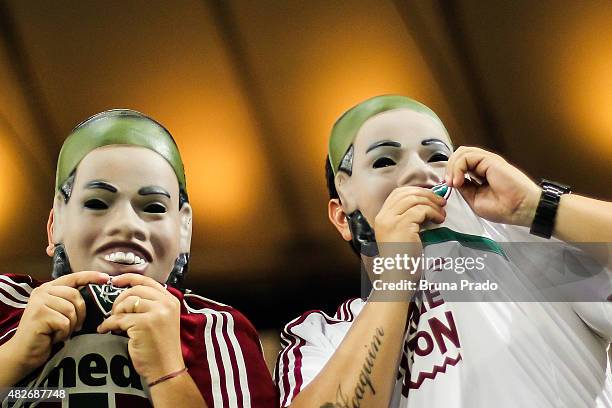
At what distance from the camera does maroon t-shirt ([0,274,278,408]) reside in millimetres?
1138

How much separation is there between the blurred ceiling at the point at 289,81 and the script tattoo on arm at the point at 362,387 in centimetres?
51

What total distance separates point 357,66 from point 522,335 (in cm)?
72

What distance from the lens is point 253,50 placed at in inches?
63.9

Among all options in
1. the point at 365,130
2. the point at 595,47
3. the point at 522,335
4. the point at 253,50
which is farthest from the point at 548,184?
the point at 253,50

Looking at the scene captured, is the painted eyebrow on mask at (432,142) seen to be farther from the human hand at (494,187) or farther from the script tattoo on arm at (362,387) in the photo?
the script tattoo on arm at (362,387)

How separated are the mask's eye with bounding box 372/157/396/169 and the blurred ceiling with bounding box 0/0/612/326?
0.29m

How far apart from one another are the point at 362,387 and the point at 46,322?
1.54 ft

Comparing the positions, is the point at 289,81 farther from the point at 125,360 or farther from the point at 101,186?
the point at 125,360

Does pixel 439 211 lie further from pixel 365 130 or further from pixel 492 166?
pixel 365 130

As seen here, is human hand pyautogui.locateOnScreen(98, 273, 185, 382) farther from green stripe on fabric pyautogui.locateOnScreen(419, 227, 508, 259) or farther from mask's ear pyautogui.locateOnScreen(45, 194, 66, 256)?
green stripe on fabric pyautogui.locateOnScreen(419, 227, 508, 259)

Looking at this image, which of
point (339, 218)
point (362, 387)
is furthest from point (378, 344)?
point (339, 218)

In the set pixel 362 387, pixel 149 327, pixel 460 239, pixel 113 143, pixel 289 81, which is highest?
pixel 289 81

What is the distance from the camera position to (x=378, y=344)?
3.68 feet

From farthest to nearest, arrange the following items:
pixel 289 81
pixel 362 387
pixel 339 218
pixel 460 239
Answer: pixel 289 81, pixel 339 218, pixel 460 239, pixel 362 387
